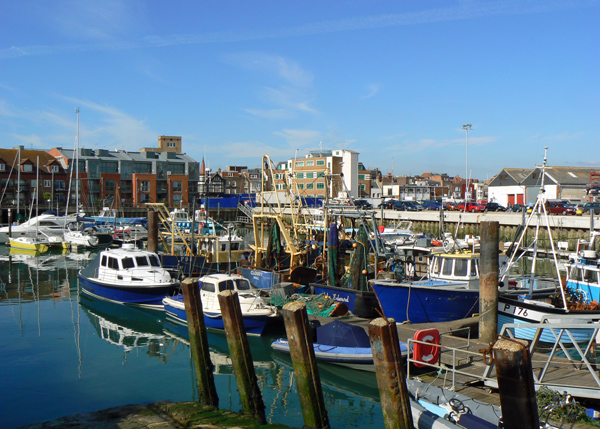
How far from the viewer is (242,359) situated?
36.0 ft

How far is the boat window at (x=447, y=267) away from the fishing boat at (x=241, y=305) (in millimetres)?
6348

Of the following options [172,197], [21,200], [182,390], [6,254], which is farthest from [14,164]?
[182,390]

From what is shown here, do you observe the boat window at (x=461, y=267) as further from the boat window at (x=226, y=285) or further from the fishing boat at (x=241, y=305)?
the boat window at (x=226, y=285)

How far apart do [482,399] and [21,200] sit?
78.1m

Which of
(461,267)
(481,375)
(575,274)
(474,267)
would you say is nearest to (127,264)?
(461,267)

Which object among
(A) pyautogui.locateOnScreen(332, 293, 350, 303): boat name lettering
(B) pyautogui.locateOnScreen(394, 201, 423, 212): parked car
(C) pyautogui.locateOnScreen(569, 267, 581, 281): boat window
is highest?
(B) pyautogui.locateOnScreen(394, 201, 423, 212): parked car

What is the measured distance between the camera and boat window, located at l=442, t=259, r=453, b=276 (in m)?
19.2

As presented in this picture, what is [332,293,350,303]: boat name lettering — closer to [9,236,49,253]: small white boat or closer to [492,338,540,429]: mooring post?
[492,338,540,429]: mooring post

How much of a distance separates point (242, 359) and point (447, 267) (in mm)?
10611

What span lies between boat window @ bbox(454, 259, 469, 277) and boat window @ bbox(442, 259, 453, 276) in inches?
7.0

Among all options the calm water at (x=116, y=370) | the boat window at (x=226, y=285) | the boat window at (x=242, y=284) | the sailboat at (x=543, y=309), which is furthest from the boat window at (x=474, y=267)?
the boat window at (x=226, y=285)

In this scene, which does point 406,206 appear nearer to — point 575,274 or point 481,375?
point 575,274

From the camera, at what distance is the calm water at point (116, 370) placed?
12.7 m

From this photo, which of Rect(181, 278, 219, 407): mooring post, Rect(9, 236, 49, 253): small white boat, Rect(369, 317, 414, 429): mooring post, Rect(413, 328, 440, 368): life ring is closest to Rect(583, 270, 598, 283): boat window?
Rect(413, 328, 440, 368): life ring
